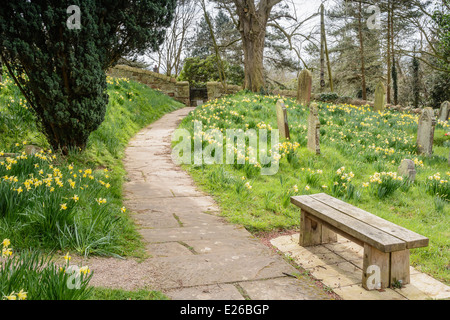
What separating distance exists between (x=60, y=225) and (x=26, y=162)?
1.50 metres

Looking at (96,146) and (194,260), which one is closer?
(194,260)

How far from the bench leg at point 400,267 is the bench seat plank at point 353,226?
20 cm

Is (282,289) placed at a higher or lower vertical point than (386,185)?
lower

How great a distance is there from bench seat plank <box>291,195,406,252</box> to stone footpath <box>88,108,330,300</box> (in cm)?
54

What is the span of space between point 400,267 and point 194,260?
68.1 inches

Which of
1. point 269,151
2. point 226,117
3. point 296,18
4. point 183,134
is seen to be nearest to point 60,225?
point 269,151

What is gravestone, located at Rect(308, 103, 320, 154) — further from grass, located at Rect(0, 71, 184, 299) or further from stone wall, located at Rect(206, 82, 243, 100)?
stone wall, located at Rect(206, 82, 243, 100)

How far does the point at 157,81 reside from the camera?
19625 millimetres

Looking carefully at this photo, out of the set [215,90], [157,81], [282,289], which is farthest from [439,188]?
[157,81]

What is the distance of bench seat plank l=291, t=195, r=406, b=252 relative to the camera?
110 inches

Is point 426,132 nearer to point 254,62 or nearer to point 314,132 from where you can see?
point 314,132

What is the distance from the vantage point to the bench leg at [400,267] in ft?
9.78

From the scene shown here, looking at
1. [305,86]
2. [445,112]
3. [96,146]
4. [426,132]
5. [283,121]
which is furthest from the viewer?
[305,86]

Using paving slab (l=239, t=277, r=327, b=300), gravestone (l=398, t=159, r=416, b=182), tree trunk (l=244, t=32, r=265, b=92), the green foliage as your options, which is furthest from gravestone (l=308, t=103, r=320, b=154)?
the green foliage
